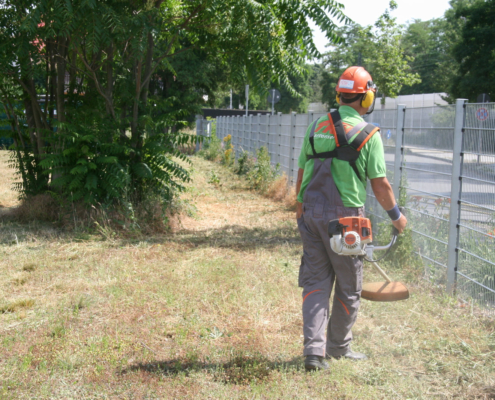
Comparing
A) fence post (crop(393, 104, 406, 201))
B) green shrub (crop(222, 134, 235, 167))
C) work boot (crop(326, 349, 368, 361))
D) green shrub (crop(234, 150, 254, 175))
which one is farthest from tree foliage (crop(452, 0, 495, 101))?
work boot (crop(326, 349, 368, 361))

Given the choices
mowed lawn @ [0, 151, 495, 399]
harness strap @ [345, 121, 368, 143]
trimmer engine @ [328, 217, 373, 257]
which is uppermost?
harness strap @ [345, 121, 368, 143]

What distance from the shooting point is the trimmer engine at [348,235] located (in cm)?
330

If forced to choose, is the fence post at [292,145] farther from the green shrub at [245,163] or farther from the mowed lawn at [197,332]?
the mowed lawn at [197,332]

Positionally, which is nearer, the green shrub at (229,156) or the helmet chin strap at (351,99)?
the helmet chin strap at (351,99)

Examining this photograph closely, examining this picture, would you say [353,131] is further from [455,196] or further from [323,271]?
[455,196]

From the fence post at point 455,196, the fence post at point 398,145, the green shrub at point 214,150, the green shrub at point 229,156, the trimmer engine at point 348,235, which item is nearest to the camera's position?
the trimmer engine at point 348,235

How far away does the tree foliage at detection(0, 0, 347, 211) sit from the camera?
7.23 metres

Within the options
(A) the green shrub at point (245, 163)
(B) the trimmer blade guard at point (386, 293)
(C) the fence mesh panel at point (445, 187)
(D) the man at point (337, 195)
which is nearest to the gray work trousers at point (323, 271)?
(D) the man at point (337, 195)

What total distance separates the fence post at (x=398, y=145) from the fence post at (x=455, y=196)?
1.23 metres

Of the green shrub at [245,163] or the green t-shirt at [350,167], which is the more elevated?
the green t-shirt at [350,167]

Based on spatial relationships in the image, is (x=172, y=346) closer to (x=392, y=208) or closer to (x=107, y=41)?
(x=392, y=208)

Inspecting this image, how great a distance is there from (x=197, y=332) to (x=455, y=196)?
300 cm

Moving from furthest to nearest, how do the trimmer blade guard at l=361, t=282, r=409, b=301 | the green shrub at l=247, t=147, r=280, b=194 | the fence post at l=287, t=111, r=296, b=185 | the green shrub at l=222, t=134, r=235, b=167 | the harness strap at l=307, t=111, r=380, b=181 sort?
1. the green shrub at l=222, t=134, r=235, b=167
2. the green shrub at l=247, t=147, r=280, b=194
3. the fence post at l=287, t=111, r=296, b=185
4. the trimmer blade guard at l=361, t=282, r=409, b=301
5. the harness strap at l=307, t=111, r=380, b=181

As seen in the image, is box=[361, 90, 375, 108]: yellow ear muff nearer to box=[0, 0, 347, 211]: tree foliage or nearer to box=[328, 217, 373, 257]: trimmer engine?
box=[328, 217, 373, 257]: trimmer engine
